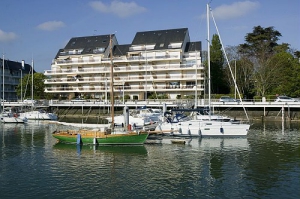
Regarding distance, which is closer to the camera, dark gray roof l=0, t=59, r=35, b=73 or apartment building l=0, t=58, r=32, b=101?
apartment building l=0, t=58, r=32, b=101

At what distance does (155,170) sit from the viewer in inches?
892

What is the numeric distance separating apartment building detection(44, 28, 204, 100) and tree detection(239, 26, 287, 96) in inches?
472

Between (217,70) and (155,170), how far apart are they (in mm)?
60403

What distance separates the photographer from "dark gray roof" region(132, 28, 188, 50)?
83025 mm

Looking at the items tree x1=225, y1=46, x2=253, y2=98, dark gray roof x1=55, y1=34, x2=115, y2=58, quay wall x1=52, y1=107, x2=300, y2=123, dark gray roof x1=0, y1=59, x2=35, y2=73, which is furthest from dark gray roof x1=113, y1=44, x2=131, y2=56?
dark gray roof x1=0, y1=59, x2=35, y2=73

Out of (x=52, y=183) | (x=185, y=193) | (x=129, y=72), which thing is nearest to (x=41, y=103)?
(x=129, y=72)

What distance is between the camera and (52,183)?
19812mm

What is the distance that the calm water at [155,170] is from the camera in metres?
18.2

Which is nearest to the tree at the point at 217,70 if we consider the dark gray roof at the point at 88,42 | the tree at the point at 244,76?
the tree at the point at 244,76

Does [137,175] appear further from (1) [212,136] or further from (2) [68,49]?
(2) [68,49]

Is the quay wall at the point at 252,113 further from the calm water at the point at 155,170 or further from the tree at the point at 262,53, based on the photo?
the calm water at the point at 155,170

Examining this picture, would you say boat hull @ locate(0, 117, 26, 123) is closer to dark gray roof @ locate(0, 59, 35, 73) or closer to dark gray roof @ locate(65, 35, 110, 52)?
dark gray roof @ locate(65, 35, 110, 52)

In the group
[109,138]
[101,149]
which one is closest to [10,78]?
[109,138]

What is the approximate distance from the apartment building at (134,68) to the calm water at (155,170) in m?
44.8
